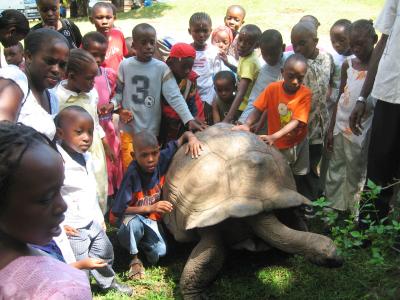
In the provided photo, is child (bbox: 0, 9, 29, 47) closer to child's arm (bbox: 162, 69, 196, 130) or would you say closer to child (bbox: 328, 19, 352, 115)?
child's arm (bbox: 162, 69, 196, 130)

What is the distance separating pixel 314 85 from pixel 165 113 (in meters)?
1.58

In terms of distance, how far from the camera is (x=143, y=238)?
3.98 m

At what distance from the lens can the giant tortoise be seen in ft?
11.8

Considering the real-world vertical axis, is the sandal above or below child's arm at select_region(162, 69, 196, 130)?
below

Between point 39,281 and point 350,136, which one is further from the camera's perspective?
point 350,136

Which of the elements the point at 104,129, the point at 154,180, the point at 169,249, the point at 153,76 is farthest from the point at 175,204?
the point at 153,76

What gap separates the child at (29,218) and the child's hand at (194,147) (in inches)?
104

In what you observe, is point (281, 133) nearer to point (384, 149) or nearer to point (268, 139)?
point (268, 139)

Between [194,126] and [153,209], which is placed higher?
[194,126]

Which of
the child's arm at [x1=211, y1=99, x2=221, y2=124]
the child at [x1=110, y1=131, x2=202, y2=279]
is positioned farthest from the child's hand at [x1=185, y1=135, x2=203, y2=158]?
the child's arm at [x1=211, y1=99, x2=221, y2=124]

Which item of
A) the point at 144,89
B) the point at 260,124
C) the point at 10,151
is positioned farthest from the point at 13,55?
the point at 10,151

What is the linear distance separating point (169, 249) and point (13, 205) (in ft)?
10.1

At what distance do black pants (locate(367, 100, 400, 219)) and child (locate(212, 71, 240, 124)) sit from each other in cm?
191

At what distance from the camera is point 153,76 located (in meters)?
4.61
